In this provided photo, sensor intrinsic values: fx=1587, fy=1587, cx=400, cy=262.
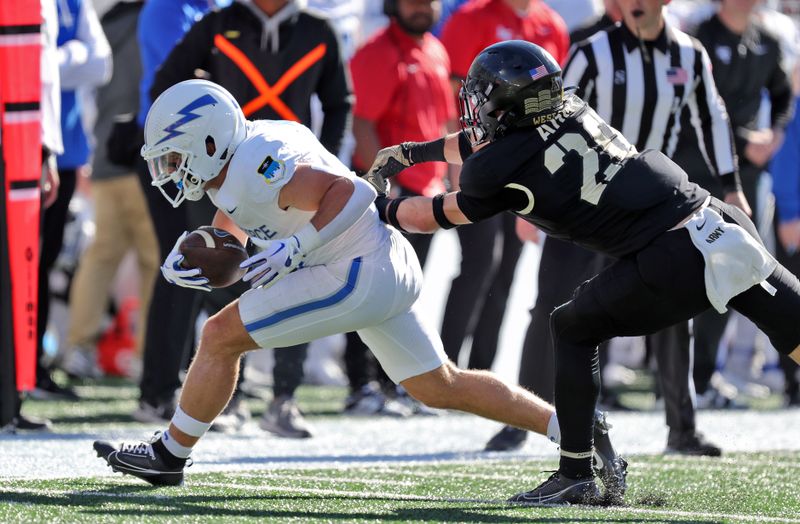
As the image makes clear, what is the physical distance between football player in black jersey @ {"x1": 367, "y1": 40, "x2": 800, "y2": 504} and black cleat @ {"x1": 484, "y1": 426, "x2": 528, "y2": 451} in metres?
1.80

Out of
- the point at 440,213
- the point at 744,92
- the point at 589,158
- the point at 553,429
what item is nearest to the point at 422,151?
the point at 440,213

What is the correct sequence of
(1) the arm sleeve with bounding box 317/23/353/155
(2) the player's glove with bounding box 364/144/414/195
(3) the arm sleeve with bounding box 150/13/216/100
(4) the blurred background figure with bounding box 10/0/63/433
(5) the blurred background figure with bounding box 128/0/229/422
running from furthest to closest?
(5) the blurred background figure with bounding box 128/0/229/422, (1) the arm sleeve with bounding box 317/23/353/155, (3) the arm sleeve with bounding box 150/13/216/100, (4) the blurred background figure with bounding box 10/0/63/433, (2) the player's glove with bounding box 364/144/414/195

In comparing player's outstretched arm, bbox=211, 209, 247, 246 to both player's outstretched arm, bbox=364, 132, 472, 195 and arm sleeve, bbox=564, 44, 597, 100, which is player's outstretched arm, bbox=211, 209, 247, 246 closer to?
player's outstretched arm, bbox=364, 132, 472, 195

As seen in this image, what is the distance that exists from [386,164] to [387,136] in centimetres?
319

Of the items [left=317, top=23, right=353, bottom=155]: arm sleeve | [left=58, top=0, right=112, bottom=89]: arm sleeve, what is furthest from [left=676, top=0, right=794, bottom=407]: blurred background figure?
[left=58, top=0, right=112, bottom=89]: arm sleeve

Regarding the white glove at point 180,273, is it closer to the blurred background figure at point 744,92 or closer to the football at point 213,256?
the football at point 213,256

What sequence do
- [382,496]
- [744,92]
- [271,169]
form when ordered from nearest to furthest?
1. [271,169]
2. [382,496]
3. [744,92]

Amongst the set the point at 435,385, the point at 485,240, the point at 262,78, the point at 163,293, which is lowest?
the point at 163,293

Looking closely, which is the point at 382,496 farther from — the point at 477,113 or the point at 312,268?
the point at 477,113

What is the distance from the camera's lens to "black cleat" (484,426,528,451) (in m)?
7.02

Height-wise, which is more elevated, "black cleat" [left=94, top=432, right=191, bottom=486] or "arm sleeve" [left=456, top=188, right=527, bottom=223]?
"arm sleeve" [left=456, top=188, right=527, bottom=223]

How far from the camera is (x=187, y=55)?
7391mm

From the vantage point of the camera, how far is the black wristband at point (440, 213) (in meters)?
5.07

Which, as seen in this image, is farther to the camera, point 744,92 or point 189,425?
point 744,92
